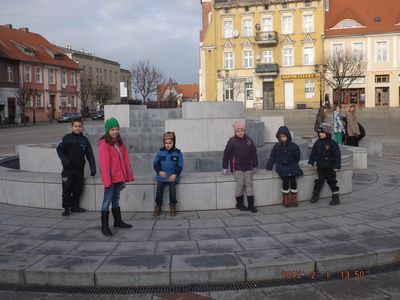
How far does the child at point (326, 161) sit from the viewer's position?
8500 mm

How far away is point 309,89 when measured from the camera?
57.6m

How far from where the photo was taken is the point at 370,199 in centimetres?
890

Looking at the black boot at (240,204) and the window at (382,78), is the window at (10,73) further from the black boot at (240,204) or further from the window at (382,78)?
the black boot at (240,204)

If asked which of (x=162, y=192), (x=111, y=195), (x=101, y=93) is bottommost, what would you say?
(x=162, y=192)

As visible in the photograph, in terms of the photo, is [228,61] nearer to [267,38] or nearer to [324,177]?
[267,38]

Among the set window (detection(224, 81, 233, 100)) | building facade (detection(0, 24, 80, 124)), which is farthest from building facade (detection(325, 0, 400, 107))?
building facade (detection(0, 24, 80, 124))

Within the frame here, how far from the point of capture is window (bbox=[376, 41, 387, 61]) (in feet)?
180

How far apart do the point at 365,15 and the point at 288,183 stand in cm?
5674

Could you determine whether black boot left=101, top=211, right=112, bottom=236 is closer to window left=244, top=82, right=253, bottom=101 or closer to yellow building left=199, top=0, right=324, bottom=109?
yellow building left=199, top=0, right=324, bottom=109

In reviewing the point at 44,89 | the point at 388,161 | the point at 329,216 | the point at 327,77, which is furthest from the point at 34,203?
the point at 44,89

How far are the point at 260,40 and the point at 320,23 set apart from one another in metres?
7.79

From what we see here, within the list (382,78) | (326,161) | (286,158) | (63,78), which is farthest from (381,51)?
(286,158)

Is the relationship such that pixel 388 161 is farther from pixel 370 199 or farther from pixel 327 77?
pixel 327 77

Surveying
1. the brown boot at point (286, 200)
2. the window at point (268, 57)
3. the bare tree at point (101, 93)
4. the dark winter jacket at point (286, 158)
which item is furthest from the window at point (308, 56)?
the brown boot at point (286, 200)
